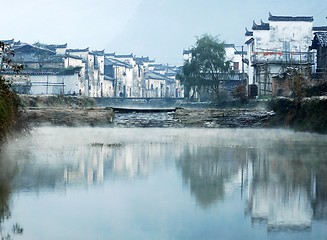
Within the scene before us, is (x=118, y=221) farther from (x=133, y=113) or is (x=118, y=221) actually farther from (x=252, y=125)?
(x=133, y=113)

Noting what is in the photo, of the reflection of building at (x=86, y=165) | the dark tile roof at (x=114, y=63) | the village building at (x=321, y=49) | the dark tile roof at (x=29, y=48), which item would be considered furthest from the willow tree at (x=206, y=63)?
the reflection of building at (x=86, y=165)

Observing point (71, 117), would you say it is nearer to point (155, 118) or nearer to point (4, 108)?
point (155, 118)

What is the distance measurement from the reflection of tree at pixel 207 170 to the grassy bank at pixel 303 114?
5.82 meters

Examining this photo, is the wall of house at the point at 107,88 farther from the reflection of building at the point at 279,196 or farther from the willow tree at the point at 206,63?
the reflection of building at the point at 279,196

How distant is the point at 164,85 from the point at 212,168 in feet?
277

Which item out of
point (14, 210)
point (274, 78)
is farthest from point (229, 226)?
point (274, 78)

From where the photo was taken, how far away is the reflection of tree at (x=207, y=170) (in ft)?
24.9

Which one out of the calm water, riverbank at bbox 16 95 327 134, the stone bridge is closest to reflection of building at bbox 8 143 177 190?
the calm water

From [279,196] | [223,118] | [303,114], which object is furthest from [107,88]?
[279,196]

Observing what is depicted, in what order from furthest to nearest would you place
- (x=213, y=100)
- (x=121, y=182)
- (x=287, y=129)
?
1. (x=213, y=100)
2. (x=287, y=129)
3. (x=121, y=182)

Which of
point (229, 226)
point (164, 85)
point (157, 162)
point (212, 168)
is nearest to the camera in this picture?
point (229, 226)

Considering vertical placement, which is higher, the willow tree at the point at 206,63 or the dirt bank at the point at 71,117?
the willow tree at the point at 206,63

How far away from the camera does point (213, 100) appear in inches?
1948

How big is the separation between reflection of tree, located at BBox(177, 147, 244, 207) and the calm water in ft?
0.05
